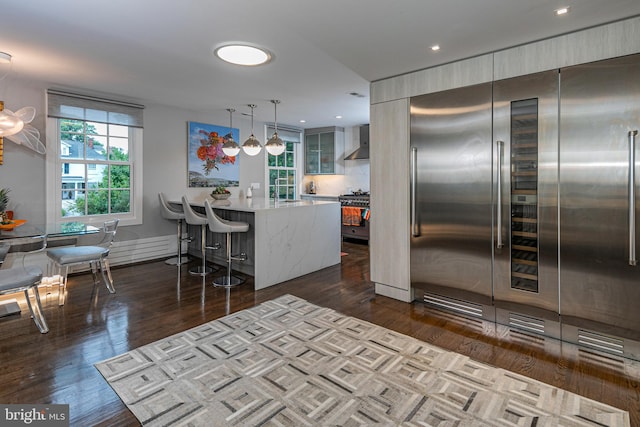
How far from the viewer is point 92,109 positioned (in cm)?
463

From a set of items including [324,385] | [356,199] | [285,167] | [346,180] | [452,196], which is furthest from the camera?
[346,180]

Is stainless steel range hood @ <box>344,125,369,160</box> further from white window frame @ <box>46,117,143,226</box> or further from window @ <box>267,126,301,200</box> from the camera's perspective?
white window frame @ <box>46,117,143,226</box>

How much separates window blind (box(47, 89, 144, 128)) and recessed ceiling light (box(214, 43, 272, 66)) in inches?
A: 99.3

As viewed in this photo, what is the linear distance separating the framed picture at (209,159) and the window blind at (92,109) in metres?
0.91

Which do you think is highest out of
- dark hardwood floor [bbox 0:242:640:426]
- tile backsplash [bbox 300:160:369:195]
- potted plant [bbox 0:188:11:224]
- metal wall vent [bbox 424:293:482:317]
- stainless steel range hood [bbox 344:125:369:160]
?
stainless steel range hood [bbox 344:125:369:160]

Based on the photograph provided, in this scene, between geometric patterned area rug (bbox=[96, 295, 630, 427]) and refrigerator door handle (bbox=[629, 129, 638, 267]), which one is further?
refrigerator door handle (bbox=[629, 129, 638, 267])

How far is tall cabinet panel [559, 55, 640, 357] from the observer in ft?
7.46

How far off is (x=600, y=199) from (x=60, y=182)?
580cm

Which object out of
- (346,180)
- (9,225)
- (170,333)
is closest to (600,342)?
(170,333)

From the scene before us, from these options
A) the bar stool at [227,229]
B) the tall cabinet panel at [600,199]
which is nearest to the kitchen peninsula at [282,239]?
A: the bar stool at [227,229]

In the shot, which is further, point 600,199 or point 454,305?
point 454,305

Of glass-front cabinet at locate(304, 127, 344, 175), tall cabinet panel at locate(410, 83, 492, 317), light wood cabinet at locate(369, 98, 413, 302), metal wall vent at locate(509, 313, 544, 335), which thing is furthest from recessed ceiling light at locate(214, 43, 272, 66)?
glass-front cabinet at locate(304, 127, 344, 175)

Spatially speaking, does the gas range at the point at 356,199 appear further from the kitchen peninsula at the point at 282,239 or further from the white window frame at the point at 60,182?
the white window frame at the point at 60,182
